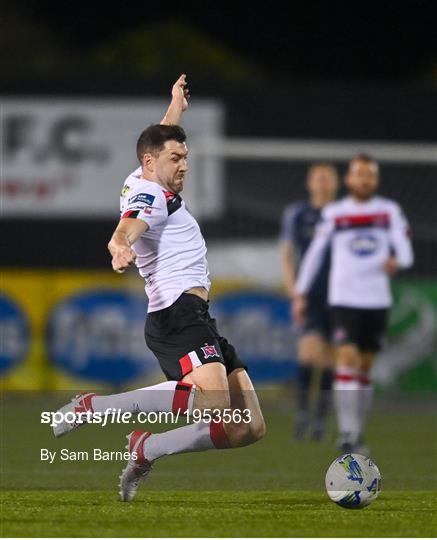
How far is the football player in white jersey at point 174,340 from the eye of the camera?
7.50 meters

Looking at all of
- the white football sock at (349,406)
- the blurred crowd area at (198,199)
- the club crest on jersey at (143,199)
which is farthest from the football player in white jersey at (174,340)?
the blurred crowd area at (198,199)

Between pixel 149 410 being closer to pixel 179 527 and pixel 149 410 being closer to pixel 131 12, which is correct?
pixel 179 527

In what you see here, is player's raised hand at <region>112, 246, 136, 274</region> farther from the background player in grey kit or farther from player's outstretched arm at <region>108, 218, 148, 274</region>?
the background player in grey kit

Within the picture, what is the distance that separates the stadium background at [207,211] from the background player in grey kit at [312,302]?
1.77ft

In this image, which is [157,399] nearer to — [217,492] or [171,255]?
[171,255]

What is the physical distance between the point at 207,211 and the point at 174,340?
7835mm

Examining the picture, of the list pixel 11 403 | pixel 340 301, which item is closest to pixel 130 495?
pixel 340 301

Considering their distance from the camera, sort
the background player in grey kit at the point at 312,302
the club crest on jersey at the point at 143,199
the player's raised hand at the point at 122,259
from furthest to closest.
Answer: the background player in grey kit at the point at 312,302 → the club crest on jersey at the point at 143,199 → the player's raised hand at the point at 122,259

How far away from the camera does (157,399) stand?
753 cm

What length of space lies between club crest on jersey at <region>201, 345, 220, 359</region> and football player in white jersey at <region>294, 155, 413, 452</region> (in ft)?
12.5

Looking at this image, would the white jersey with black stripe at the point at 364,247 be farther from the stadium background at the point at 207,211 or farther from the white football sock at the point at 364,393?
the stadium background at the point at 207,211

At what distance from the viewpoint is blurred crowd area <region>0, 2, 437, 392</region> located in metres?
16.0

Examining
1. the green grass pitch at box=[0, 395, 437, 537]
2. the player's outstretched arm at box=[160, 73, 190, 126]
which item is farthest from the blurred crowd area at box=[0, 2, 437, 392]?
the player's outstretched arm at box=[160, 73, 190, 126]

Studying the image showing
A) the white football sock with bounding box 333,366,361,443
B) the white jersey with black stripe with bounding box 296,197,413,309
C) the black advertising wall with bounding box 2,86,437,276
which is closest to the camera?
→ the white football sock with bounding box 333,366,361,443
